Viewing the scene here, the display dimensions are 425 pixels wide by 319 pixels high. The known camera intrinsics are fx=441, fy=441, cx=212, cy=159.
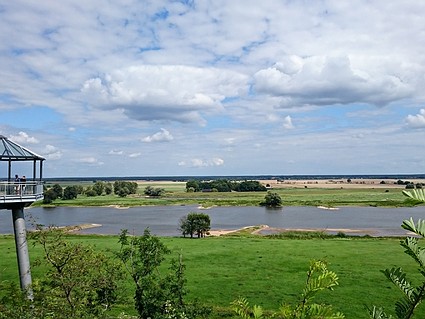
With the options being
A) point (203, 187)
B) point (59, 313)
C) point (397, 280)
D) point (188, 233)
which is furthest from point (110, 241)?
point (203, 187)

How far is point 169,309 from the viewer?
40.8 ft

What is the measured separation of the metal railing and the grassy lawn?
5.21m

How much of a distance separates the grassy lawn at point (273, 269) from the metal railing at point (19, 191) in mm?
5212

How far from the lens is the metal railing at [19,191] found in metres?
15.3

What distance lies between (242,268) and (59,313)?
1670cm

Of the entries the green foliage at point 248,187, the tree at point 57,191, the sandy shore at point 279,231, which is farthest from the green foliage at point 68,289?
the green foliage at point 248,187

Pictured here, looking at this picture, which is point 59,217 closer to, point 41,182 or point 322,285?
point 41,182

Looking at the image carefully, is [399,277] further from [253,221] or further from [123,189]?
[123,189]

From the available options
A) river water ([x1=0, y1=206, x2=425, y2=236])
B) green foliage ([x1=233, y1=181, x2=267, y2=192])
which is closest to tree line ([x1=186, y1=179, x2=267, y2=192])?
green foliage ([x1=233, y1=181, x2=267, y2=192])

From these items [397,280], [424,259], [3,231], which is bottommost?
[3,231]

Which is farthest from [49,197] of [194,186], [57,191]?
[194,186]

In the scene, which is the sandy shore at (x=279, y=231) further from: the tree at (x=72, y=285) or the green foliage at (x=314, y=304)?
the green foliage at (x=314, y=304)

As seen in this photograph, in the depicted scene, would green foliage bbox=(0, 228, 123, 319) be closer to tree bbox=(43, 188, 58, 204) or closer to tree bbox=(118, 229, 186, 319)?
tree bbox=(118, 229, 186, 319)

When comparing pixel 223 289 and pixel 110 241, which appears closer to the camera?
pixel 223 289
